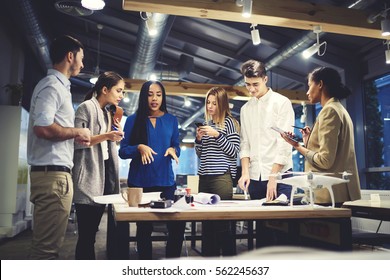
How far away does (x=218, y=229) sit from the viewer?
5.34 feet

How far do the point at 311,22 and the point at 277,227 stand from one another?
87.0 inches

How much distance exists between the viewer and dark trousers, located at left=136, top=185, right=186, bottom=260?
156 cm

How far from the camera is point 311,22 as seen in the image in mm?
3205

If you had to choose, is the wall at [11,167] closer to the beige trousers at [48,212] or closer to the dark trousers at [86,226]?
the dark trousers at [86,226]

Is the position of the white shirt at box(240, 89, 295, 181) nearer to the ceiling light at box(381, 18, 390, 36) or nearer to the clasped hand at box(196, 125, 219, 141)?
the clasped hand at box(196, 125, 219, 141)

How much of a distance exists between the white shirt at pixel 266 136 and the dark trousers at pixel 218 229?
0.56ft

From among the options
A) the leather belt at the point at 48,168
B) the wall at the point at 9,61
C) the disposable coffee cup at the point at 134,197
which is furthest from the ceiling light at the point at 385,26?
the wall at the point at 9,61

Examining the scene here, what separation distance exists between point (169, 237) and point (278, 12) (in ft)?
7.47

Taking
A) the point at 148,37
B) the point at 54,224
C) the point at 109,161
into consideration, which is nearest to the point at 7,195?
the point at 148,37

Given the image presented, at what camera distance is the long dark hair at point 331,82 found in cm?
177

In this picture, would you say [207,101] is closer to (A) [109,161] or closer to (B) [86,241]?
(A) [109,161]

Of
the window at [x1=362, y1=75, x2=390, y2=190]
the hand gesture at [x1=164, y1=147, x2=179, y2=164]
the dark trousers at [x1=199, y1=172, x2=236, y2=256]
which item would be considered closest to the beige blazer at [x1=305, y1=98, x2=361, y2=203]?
the dark trousers at [x1=199, y1=172, x2=236, y2=256]

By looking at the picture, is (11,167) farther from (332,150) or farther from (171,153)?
(332,150)

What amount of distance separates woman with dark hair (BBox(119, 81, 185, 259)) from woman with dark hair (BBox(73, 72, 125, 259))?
0.31 feet
